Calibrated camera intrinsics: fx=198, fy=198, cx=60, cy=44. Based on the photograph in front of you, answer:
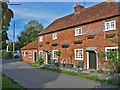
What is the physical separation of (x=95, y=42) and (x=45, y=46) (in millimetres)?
12526

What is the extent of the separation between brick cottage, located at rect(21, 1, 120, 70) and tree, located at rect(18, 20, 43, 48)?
38738mm

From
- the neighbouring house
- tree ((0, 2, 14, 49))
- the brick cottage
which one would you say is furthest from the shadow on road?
the neighbouring house

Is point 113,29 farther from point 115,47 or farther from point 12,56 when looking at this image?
point 12,56

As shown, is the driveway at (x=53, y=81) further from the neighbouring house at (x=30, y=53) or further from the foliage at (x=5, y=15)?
the neighbouring house at (x=30, y=53)

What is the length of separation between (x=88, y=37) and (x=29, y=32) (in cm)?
5055

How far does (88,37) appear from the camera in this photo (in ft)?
73.7

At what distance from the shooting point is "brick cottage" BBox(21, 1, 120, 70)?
65.5 ft

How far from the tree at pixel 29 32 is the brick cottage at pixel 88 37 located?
3874 centimetres

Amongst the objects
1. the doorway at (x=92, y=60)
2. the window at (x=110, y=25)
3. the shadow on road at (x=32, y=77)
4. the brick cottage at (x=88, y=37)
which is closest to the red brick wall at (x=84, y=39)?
the brick cottage at (x=88, y=37)

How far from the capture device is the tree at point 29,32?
69812 mm

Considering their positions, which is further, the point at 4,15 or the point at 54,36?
the point at 54,36

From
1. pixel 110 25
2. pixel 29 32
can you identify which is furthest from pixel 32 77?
pixel 29 32

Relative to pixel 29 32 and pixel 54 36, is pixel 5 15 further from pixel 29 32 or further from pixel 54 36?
pixel 29 32

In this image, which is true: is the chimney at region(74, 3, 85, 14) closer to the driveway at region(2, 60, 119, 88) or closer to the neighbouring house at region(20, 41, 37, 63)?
the neighbouring house at region(20, 41, 37, 63)
